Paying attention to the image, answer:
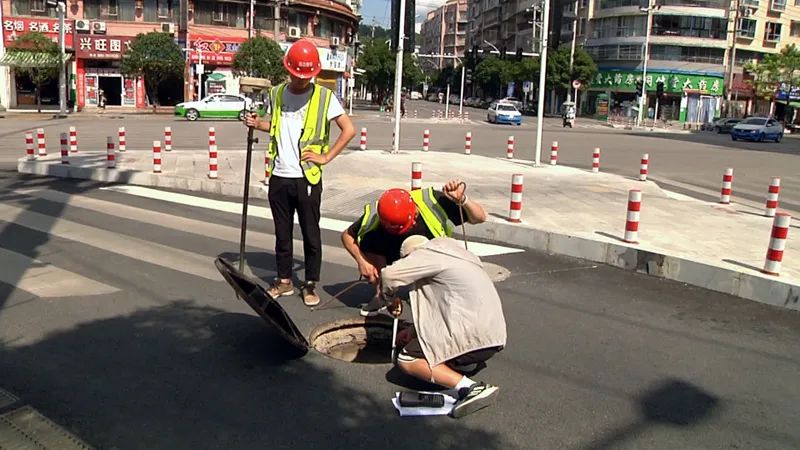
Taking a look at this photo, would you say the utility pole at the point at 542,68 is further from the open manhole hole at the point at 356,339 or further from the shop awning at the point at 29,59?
the shop awning at the point at 29,59

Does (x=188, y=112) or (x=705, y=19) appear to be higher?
(x=705, y=19)

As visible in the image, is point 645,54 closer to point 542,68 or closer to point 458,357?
point 542,68

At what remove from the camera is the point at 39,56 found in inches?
1571

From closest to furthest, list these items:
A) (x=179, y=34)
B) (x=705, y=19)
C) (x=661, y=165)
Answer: (x=661, y=165), (x=179, y=34), (x=705, y=19)

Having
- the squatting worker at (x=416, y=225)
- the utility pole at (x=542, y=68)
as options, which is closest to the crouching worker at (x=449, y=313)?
the squatting worker at (x=416, y=225)

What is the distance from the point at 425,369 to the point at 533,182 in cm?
1055

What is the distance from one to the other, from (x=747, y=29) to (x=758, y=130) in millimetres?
35024

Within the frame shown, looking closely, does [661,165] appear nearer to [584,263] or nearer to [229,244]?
[584,263]

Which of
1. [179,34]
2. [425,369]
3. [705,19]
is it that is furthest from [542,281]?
[705,19]

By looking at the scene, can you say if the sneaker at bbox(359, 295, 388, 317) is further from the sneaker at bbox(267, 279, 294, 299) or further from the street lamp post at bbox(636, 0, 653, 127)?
the street lamp post at bbox(636, 0, 653, 127)

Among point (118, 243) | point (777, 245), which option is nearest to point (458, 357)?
point (777, 245)

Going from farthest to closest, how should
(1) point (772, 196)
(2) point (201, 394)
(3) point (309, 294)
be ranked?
(1) point (772, 196) → (3) point (309, 294) → (2) point (201, 394)

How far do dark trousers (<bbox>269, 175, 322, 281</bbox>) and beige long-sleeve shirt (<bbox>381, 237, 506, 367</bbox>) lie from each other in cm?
174

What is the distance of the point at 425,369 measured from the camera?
4082 mm
